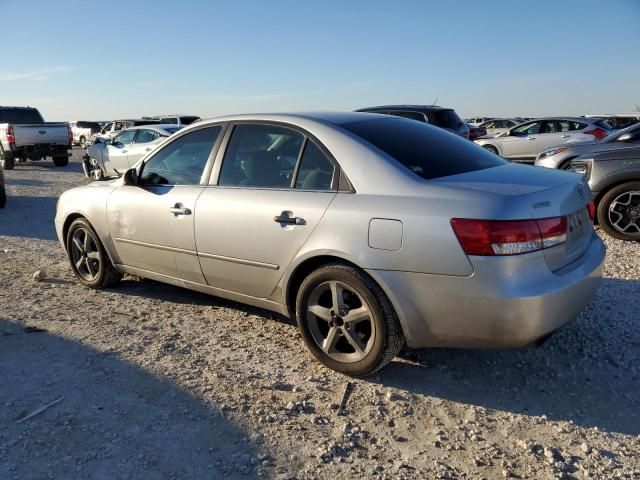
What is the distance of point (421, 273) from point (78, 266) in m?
3.69

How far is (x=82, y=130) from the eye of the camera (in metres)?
34.9

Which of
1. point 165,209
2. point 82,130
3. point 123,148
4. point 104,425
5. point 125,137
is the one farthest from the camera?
point 82,130

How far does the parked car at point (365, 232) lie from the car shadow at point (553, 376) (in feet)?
1.22

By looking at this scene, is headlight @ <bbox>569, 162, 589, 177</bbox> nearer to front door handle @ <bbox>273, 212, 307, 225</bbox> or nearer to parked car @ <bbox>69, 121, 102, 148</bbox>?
front door handle @ <bbox>273, 212, 307, 225</bbox>

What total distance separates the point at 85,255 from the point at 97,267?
7.6 inches

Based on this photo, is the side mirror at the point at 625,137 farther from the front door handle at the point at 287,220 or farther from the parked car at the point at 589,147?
the front door handle at the point at 287,220

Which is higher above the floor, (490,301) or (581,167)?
(581,167)

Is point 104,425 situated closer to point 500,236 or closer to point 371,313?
point 371,313

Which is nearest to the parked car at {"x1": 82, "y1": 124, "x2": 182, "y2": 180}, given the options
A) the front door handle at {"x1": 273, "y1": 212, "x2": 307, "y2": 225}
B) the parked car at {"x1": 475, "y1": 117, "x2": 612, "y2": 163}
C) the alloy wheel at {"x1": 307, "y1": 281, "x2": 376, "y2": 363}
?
the parked car at {"x1": 475, "y1": 117, "x2": 612, "y2": 163}

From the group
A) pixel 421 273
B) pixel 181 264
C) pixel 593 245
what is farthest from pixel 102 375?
pixel 593 245

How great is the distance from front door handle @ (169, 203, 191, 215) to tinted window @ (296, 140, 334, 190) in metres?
0.97

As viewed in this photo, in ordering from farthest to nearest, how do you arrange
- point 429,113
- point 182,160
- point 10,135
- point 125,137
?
point 10,135
point 125,137
point 429,113
point 182,160

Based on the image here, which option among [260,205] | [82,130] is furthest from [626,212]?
[82,130]

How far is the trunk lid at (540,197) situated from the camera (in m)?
2.67
